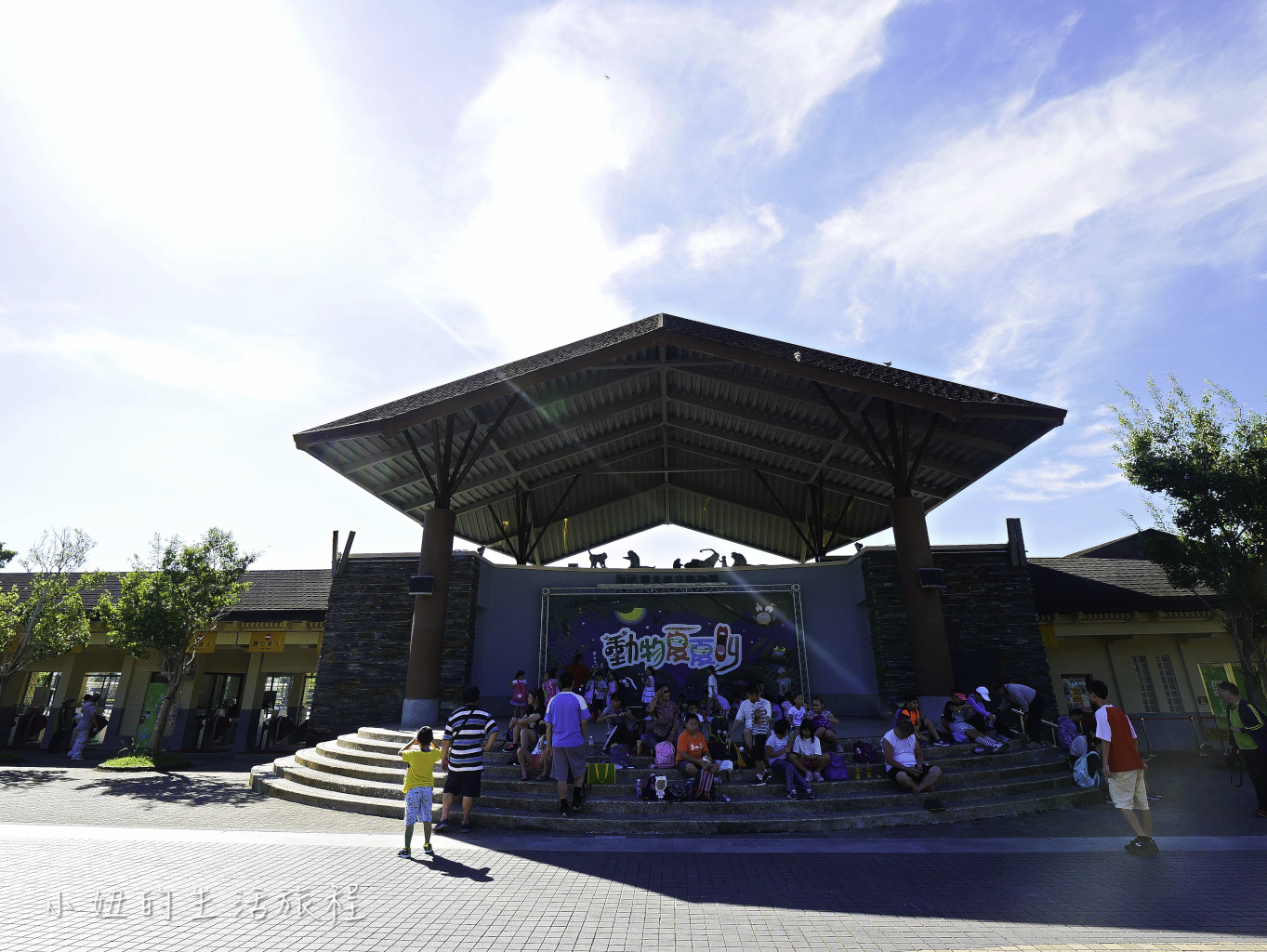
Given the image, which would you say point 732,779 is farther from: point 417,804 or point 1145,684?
point 1145,684

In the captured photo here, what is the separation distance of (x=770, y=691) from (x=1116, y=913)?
10836mm

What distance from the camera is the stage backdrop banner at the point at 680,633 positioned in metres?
15.6

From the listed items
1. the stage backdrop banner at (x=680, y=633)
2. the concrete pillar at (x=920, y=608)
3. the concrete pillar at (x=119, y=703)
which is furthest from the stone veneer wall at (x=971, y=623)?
the concrete pillar at (x=119, y=703)

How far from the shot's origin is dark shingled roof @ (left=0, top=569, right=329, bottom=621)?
17953 millimetres

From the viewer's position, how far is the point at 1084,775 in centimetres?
908

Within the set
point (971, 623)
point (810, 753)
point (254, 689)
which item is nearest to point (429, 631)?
point (810, 753)

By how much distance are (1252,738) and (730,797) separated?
6948 millimetres

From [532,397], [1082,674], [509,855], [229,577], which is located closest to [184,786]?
[229,577]

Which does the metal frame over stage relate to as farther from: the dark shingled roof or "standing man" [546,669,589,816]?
"standing man" [546,669,589,816]

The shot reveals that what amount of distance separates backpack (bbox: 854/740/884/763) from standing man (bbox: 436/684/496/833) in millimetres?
5625

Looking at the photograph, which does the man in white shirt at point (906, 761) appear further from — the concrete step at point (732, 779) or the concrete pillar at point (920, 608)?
the concrete pillar at point (920, 608)

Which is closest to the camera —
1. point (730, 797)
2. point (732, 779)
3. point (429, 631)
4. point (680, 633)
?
point (730, 797)

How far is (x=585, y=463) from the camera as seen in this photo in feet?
65.9

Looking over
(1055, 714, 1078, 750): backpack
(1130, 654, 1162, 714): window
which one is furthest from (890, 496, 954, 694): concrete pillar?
(1130, 654, 1162, 714): window
